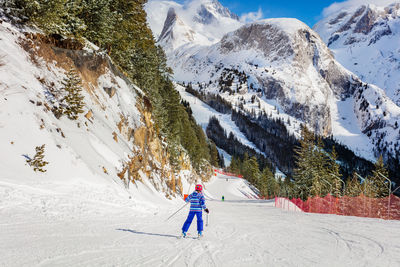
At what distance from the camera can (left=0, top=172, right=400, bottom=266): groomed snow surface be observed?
606 centimetres

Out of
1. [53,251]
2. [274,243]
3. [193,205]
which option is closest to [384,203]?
[274,243]

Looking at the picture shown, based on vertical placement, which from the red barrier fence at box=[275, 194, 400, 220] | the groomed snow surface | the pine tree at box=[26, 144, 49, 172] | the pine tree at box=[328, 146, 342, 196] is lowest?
the groomed snow surface

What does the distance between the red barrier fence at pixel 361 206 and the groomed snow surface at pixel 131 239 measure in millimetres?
5396

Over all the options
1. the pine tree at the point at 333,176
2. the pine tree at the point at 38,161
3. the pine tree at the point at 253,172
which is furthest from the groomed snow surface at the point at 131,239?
the pine tree at the point at 253,172

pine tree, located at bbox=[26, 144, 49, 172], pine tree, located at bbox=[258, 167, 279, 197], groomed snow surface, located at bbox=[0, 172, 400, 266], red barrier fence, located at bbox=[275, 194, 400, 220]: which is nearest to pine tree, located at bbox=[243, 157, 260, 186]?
pine tree, located at bbox=[258, 167, 279, 197]

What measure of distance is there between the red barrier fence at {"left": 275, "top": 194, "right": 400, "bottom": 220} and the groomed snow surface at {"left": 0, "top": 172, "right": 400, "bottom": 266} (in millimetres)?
5396

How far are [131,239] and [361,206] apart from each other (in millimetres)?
18042

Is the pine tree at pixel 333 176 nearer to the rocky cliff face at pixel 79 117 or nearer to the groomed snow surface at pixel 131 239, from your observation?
the rocky cliff face at pixel 79 117

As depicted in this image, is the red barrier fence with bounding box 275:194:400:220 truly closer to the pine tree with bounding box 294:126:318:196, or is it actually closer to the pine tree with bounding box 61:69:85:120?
the pine tree with bounding box 294:126:318:196

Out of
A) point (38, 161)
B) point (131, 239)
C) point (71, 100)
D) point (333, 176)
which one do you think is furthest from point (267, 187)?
point (131, 239)

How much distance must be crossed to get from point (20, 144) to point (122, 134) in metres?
9.52

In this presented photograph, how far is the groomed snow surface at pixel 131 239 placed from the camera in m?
6.06

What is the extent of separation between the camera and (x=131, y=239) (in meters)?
7.89

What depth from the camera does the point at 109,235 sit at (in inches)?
314
